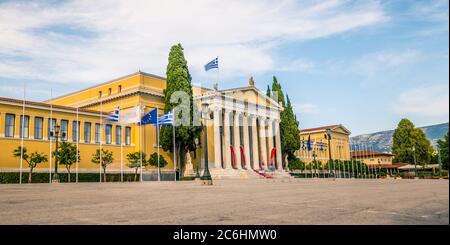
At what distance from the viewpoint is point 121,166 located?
4678cm

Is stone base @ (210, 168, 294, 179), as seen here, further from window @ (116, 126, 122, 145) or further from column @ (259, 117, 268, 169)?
window @ (116, 126, 122, 145)

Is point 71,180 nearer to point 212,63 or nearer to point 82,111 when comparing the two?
point 82,111

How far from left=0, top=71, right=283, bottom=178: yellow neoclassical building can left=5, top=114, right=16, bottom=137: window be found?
9 centimetres

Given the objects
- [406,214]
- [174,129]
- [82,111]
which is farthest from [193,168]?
[406,214]

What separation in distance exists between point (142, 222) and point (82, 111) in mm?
43906

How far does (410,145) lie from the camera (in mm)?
89000

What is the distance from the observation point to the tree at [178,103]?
48844mm

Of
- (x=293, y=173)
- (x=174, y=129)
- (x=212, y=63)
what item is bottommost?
(x=293, y=173)

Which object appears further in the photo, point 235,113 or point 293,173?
point 293,173

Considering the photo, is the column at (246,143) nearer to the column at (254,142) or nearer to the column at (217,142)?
the column at (254,142)
